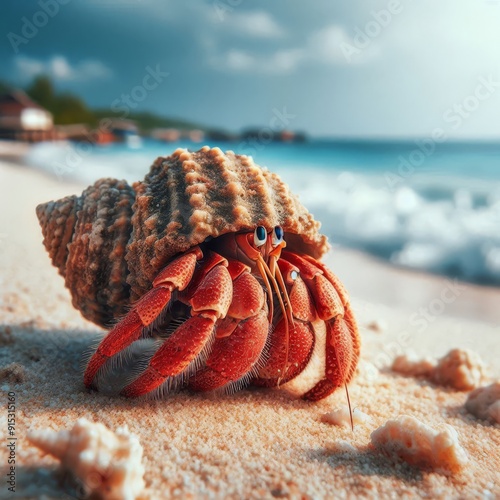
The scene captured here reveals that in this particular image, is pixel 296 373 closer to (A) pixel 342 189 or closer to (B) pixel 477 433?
(B) pixel 477 433

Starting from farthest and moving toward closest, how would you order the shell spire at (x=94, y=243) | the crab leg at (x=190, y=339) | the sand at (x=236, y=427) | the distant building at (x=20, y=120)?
the distant building at (x=20, y=120), the shell spire at (x=94, y=243), the crab leg at (x=190, y=339), the sand at (x=236, y=427)

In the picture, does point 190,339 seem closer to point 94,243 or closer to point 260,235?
point 260,235

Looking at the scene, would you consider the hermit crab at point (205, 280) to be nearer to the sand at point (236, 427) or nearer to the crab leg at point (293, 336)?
the crab leg at point (293, 336)

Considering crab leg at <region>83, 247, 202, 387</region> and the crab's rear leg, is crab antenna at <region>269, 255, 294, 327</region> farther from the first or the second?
crab leg at <region>83, 247, 202, 387</region>

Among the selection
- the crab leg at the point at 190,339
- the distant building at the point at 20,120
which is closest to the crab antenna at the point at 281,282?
the crab leg at the point at 190,339

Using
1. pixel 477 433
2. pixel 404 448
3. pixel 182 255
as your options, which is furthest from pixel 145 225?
pixel 477 433

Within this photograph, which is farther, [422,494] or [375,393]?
[375,393]

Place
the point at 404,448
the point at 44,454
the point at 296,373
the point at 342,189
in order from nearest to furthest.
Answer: the point at 44,454 < the point at 404,448 < the point at 296,373 < the point at 342,189
